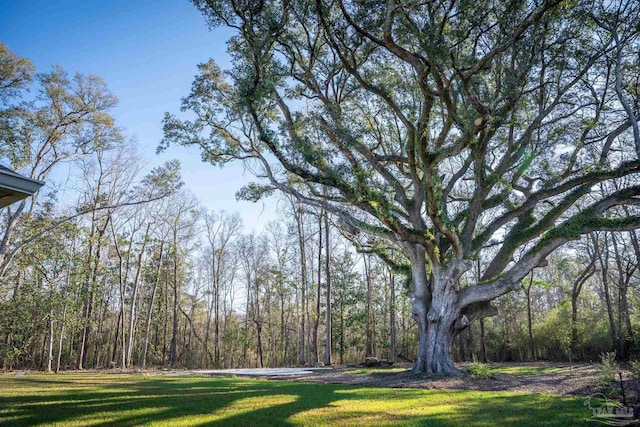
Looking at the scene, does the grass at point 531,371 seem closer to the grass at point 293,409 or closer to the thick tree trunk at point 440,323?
the thick tree trunk at point 440,323

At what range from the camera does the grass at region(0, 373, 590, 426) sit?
5.14m

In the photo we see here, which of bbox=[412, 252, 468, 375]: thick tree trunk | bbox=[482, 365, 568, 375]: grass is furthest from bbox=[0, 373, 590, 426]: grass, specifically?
bbox=[482, 365, 568, 375]: grass

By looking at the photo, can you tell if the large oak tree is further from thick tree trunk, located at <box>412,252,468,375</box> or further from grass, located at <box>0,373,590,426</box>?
grass, located at <box>0,373,590,426</box>

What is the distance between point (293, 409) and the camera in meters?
6.17

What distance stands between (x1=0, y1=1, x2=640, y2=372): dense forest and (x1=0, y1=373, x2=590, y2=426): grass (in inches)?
219

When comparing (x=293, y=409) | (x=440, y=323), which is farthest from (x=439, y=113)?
(x=293, y=409)

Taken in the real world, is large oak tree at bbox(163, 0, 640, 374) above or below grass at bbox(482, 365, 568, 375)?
above

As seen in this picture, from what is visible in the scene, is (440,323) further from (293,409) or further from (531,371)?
(293,409)

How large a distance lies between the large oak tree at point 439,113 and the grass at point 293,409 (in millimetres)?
5264

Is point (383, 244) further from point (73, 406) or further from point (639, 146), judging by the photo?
point (73, 406)

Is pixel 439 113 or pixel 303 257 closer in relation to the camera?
pixel 439 113

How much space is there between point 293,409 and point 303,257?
1903 centimetres

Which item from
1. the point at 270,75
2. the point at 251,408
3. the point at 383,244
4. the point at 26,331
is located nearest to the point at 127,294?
the point at 26,331

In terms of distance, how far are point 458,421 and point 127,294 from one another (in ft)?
109
